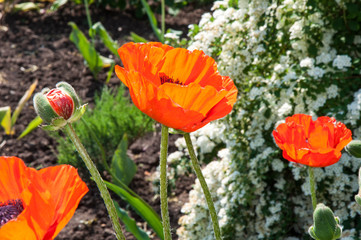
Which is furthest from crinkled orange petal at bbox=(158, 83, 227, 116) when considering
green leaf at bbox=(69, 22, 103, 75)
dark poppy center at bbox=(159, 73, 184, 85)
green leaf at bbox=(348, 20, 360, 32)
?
green leaf at bbox=(69, 22, 103, 75)

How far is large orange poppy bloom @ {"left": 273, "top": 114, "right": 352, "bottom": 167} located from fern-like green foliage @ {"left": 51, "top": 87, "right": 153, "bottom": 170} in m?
1.61

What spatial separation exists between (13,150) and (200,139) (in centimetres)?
115

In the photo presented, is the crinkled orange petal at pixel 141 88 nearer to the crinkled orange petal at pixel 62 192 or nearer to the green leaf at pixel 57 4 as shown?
the crinkled orange petal at pixel 62 192

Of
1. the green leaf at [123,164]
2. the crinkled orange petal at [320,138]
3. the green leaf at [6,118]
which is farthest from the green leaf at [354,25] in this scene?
the green leaf at [6,118]

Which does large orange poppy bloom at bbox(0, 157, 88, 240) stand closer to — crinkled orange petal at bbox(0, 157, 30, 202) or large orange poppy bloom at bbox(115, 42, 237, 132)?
crinkled orange petal at bbox(0, 157, 30, 202)

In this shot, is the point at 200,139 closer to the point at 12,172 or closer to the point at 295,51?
the point at 295,51

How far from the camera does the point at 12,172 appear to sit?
0.74 m

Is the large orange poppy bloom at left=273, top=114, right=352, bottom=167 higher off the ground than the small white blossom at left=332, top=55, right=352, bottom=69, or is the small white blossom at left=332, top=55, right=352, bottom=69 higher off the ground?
the small white blossom at left=332, top=55, right=352, bottom=69

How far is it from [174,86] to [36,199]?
24 centimetres

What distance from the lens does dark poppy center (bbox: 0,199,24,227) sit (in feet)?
2.22

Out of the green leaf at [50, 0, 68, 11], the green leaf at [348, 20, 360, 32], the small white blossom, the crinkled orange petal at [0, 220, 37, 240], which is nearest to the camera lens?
the crinkled orange petal at [0, 220, 37, 240]

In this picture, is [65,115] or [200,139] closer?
[65,115]

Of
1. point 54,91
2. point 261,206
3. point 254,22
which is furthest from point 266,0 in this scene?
point 54,91

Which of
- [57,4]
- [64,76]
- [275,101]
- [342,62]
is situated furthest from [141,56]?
[57,4]
